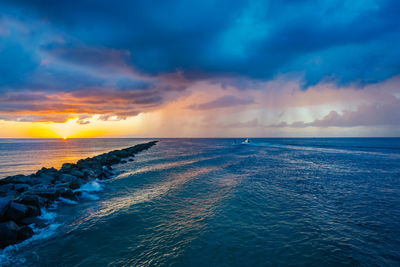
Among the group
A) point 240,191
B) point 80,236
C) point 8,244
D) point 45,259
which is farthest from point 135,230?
point 240,191

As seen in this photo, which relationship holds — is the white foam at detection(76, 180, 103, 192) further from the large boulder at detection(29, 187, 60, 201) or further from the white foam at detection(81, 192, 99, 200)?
the large boulder at detection(29, 187, 60, 201)

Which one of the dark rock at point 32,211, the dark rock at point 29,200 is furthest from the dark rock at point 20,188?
→ the dark rock at point 32,211

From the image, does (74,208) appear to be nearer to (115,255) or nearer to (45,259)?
(45,259)

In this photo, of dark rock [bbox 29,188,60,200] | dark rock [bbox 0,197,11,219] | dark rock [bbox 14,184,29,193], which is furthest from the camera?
dark rock [bbox 14,184,29,193]

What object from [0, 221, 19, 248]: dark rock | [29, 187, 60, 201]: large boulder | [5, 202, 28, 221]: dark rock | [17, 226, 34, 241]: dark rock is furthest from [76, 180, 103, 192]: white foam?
[0, 221, 19, 248]: dark rock

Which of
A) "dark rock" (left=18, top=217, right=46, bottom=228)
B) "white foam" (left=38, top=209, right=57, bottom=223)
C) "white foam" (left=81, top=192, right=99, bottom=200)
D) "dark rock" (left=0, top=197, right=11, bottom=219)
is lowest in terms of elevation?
"white foam" (left=81, top=192, right=99, bottom=200)

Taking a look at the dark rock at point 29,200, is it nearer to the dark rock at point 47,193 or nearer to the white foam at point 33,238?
the white foam at point 33,238

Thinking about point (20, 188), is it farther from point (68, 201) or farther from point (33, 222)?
point (33, 222)
